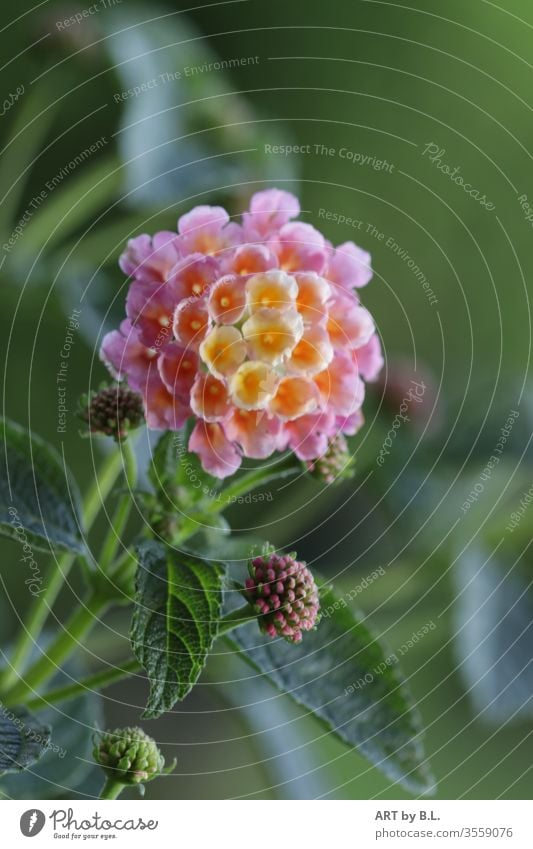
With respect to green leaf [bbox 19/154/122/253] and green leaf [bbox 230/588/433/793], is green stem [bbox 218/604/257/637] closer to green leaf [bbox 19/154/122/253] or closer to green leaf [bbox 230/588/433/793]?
green leaf [bbox 230/588/433/793]

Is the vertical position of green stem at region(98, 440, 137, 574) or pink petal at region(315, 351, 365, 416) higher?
pink petal at region(315, 351, 365, 416)

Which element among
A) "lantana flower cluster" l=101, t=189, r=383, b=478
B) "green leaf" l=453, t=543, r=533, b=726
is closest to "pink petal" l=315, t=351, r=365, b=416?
"lantana flower cluster" l=101, t=189, r=383, b=478

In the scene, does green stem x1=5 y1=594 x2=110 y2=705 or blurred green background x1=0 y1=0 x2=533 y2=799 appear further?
blurred green background x1=0 y1=0 x2=533 y2=799

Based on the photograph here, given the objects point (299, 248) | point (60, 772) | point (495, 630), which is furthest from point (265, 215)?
point (495, 630)

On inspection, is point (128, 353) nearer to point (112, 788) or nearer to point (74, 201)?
point (112, 788)

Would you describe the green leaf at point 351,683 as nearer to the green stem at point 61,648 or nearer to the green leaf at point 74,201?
the green stem at point 61,648
